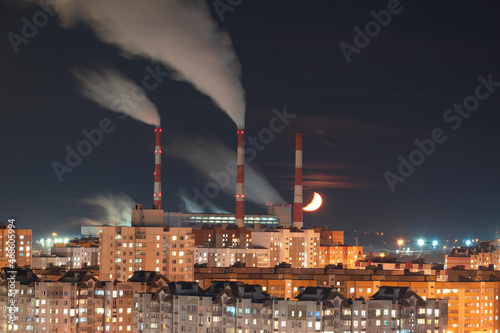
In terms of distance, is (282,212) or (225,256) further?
(282,212)

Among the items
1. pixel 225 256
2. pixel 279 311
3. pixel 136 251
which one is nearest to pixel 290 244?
pixel 225 256

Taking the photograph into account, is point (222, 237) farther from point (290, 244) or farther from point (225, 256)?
point (225, 256)

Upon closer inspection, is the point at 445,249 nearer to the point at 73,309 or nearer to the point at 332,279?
the point at 332,279

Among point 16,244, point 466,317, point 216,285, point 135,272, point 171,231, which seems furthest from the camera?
point 16,244

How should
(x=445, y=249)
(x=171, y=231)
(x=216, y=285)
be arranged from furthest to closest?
(x=445, y=249)
(x=171, y=231)
(x=216, y=285)

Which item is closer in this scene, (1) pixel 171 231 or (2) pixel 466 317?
(1) pixel 171 231

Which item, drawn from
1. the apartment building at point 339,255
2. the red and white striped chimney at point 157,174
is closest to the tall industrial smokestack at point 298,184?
the apartment building at point 339,255

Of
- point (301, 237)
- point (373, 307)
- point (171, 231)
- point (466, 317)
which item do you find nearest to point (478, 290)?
point (466, 317)
